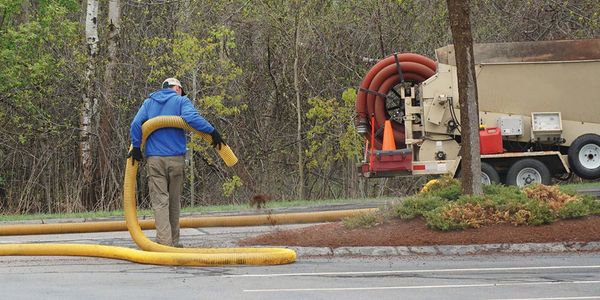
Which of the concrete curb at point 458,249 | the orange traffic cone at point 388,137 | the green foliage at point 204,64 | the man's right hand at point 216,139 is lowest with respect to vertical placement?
the concrete curb at point 458,249

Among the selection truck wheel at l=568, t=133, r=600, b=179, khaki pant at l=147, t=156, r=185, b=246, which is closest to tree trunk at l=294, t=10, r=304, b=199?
truck wheel at l=568, t=133, r=600, b=179

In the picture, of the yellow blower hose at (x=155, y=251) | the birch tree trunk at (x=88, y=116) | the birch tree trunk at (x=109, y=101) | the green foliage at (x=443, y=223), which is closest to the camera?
the yellow blower hose at (x=155, y=251)

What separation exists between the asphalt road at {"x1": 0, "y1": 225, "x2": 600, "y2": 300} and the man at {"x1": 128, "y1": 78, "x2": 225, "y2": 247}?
929mm

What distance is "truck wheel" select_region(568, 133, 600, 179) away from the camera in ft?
63.3

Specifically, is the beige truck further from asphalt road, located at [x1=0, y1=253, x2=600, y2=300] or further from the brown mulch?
asphalt road, located at [x1=0, y1=253, x2=600, y2=300]

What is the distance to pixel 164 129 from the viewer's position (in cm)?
1271

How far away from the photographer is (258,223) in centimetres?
1603

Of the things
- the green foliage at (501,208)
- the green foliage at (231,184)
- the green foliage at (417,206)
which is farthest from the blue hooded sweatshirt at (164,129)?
the green foliage at (231,184)

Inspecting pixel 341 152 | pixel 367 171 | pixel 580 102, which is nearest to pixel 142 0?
pixel 341 152

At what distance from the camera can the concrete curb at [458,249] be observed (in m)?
12.2

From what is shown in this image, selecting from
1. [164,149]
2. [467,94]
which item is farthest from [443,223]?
[164,149]

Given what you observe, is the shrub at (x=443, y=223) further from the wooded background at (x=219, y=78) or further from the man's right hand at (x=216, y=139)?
the wooded background at (x=219, y=78)

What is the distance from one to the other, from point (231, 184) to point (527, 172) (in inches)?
331

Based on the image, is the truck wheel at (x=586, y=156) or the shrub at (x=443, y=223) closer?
the shrub at (x=443, y=223)
